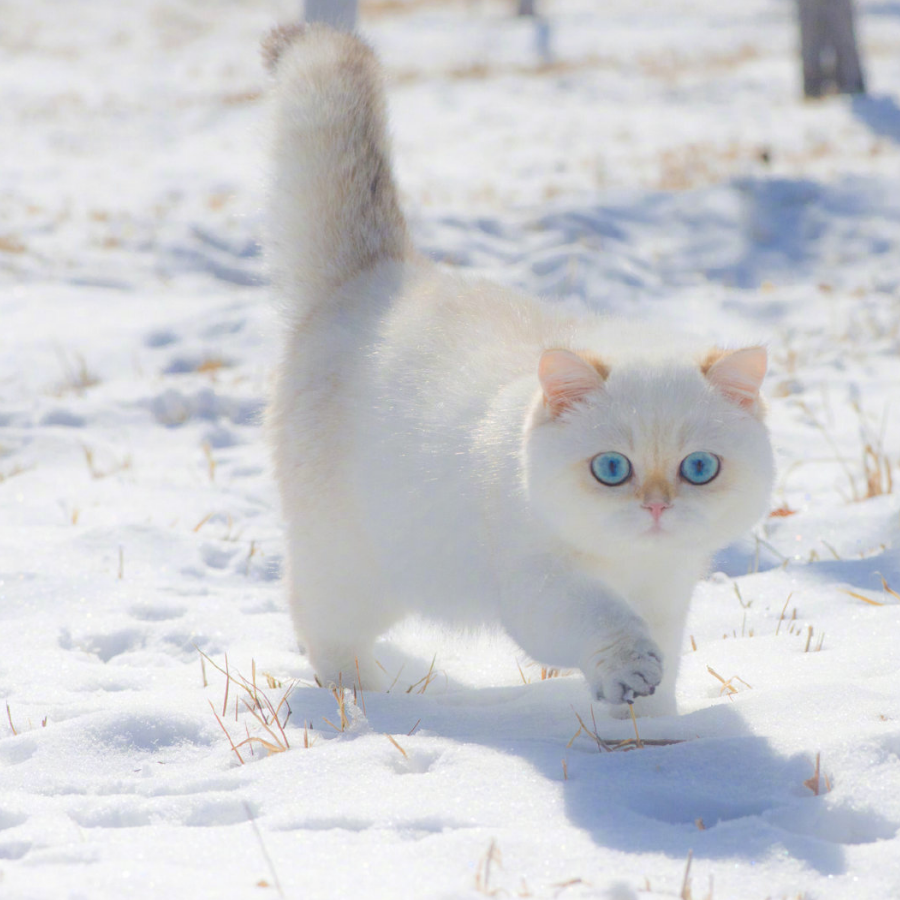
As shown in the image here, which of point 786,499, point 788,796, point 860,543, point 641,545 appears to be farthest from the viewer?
point 786,499

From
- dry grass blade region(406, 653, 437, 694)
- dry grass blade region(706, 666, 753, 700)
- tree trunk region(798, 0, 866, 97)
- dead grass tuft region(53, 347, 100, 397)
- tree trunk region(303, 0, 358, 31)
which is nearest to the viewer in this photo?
dry grass blade region(706, 666, 753, 700)

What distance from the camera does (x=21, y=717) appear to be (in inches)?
101

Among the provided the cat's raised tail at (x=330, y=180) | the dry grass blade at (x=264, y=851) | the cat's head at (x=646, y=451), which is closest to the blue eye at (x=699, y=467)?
the cat's head at (x=646, y=451)

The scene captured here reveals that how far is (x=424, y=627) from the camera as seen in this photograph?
320cm

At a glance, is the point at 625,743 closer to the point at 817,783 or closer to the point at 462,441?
the point at 817,783

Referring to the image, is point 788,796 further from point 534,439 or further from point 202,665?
point 202,665

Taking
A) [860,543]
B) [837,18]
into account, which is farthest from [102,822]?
[837,18]

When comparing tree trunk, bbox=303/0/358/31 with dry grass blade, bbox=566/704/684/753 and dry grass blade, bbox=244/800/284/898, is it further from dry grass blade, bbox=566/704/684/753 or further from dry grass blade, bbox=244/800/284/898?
dry grass blade, bbox=244/800/284/898

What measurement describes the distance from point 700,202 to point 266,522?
5.32 m

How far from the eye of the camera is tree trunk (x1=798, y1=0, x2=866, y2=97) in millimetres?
11859

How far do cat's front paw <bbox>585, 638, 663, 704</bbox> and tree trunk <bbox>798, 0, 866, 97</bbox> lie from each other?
11.5 m

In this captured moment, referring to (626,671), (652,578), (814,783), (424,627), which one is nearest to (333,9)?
(424,627)

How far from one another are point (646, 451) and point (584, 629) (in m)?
0.41

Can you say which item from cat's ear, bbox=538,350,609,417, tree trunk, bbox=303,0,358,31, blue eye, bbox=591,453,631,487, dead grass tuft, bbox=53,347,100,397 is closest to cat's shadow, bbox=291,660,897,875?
blue eye, bbox=591,453,631,487
